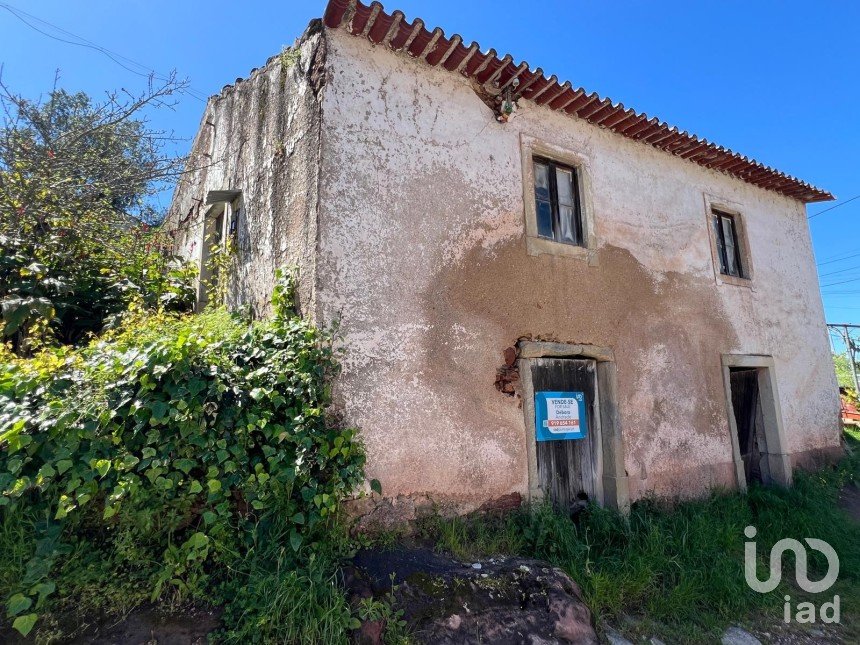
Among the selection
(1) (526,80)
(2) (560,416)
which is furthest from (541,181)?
(2) (560,416)

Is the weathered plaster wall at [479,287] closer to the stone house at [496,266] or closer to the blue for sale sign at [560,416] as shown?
the stone house at [496,266]

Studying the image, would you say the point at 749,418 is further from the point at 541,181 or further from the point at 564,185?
the point at 541,181

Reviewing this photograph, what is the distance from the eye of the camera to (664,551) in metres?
4.69

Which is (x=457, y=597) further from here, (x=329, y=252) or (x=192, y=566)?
(x=329, y=252)

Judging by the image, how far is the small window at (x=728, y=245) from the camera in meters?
7.46

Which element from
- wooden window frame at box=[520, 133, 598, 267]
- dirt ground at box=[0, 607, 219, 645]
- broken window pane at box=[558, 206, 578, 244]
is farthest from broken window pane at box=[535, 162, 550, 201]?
dirt ground at box=[0, 607, 219, 645]

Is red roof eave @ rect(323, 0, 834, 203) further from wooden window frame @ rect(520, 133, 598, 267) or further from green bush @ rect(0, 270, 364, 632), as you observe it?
green bush @ rect(0, 270, 364, 632)

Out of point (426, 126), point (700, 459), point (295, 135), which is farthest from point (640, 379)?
point (295, 135)

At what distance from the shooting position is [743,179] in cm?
789

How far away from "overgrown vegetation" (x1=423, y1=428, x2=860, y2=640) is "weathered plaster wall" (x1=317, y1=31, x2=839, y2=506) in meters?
0.35

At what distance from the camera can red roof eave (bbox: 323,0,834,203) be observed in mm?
4387

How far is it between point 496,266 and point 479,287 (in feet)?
1.11

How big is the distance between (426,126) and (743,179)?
5939 millimetres

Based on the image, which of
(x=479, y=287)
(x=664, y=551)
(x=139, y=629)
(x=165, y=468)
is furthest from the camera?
(x=479, y=287)
